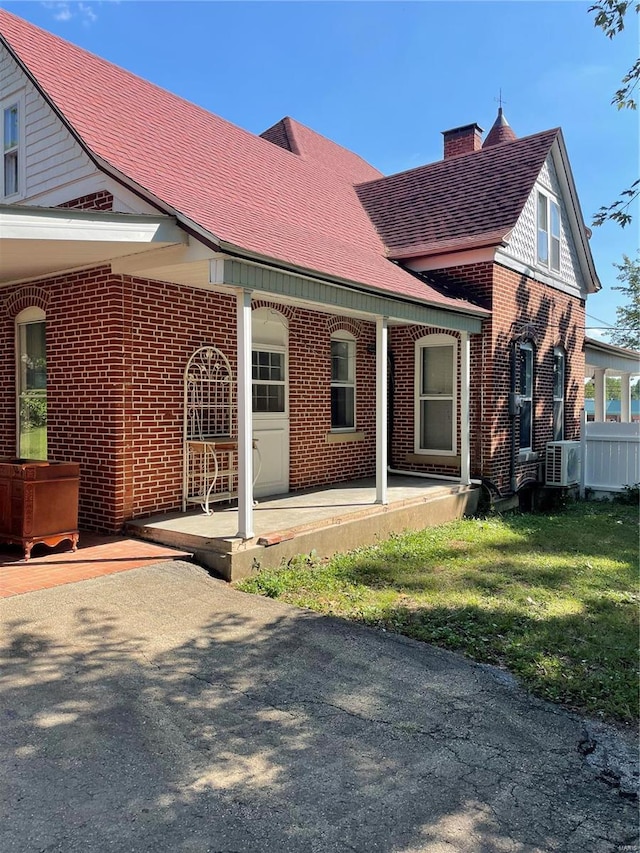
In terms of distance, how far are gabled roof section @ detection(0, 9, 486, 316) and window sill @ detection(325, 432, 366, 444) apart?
2720 millimetres

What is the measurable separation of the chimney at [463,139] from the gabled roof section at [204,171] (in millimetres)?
6402

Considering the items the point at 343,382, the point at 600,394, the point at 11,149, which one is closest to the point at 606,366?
the point at 600,394

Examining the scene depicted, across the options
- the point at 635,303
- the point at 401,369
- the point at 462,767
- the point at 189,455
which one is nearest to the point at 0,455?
the point at 189,455

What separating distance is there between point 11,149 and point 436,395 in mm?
7656

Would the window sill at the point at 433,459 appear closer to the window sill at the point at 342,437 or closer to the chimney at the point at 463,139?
the window sill at the point at 342,437

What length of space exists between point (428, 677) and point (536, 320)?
383 inches

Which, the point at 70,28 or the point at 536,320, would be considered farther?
the point at 536,320

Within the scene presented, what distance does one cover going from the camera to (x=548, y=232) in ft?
42.6

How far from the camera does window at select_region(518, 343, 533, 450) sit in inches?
475

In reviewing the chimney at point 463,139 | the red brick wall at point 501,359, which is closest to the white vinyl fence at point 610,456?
the red brick wall at point 501,359

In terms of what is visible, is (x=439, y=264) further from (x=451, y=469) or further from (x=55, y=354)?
(x=55, y=354)

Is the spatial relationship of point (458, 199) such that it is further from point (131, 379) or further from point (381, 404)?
point (131, 379)

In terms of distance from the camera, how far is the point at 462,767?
3.14 m

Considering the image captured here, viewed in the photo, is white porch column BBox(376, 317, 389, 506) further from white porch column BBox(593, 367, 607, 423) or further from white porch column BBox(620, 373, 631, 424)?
white porch column BBox(620, 373, 631, 424)
